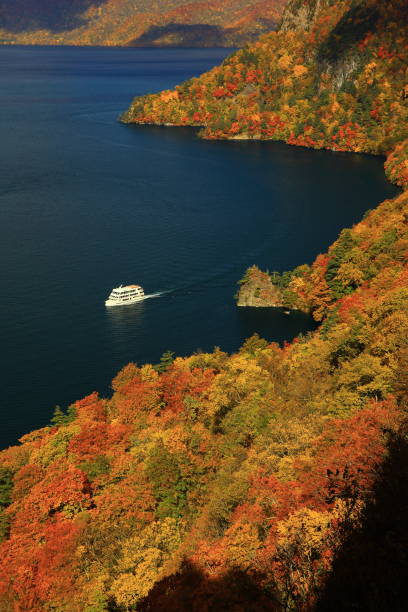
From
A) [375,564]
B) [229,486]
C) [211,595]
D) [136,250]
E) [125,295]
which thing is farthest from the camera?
[136,250]

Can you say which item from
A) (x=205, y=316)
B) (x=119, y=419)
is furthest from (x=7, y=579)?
(x=205, y=316)

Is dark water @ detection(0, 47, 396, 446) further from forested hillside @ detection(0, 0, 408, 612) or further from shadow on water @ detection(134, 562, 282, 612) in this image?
shadow on water @ detection(134, 562, 282, 612)

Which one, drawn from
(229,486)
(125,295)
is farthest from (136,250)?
(229,486)

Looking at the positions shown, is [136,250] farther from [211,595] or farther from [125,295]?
[211,595]

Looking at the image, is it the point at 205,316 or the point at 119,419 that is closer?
the point at 119,419

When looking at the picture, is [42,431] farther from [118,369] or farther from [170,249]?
[170,249]

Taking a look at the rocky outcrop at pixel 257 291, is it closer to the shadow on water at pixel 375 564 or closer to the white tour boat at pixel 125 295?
the white tour boat at pixel 125 295

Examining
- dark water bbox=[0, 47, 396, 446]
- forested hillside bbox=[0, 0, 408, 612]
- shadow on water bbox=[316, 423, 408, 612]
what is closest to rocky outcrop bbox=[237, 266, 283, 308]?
dark water bbox=[0, 47, 396, 446]
